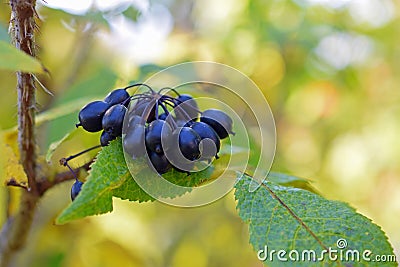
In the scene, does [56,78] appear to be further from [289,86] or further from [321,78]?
[321,78]

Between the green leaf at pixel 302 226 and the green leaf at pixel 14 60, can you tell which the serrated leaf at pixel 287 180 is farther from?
the green leaf at pixel 14 60

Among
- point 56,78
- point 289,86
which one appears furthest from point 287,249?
point 289,86

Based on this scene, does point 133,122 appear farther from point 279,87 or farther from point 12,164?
point 279,87

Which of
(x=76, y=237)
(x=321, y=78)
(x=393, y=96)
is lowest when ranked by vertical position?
(x=76, y=237)

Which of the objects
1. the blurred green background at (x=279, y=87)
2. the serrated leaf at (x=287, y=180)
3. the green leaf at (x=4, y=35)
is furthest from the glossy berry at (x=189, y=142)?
the blurred green background at (x=279, y=87)

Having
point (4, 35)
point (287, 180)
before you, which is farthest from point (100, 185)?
point (4, 35)

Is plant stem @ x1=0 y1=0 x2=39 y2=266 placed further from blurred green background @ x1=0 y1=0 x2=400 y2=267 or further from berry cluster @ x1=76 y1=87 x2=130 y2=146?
blurred green background @ x1=0 y1=0 x2=400 y2=267
